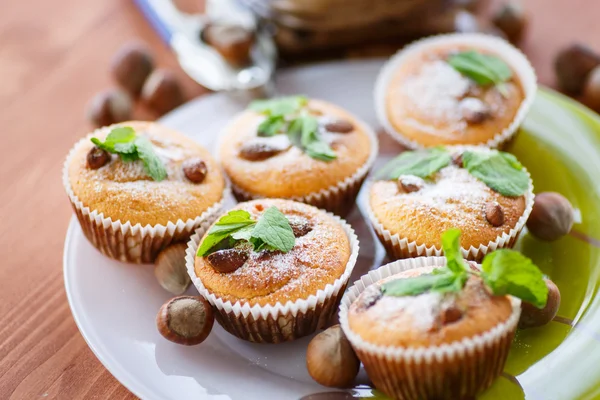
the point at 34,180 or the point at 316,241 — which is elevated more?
the point at 316,241

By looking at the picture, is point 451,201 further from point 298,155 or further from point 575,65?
point 575,65

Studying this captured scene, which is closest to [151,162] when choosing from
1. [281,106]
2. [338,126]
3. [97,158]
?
[97,158]

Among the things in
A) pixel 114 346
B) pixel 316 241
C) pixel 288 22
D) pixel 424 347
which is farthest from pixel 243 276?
pixel 288 22

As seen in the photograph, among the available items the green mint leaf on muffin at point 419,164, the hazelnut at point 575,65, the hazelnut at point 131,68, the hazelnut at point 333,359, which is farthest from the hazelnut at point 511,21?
the hazelnut at point 333,359

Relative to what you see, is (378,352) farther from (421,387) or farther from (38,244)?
(38,244)

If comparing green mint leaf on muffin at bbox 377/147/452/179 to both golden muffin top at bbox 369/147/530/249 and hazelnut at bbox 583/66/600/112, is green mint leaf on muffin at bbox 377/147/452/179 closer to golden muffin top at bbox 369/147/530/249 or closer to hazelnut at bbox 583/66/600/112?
golden muffin top at bbox 369/147/530/249
